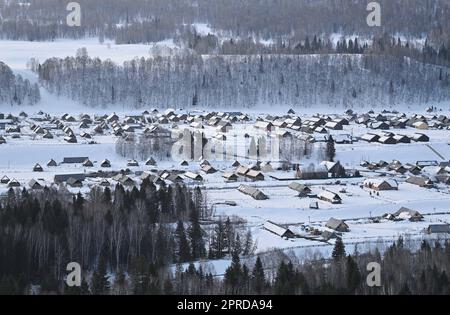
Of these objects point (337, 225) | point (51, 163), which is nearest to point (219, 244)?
point (337, 225)

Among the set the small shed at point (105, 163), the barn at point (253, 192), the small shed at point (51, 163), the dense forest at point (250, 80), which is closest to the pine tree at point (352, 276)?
the barn at point (253, 192)

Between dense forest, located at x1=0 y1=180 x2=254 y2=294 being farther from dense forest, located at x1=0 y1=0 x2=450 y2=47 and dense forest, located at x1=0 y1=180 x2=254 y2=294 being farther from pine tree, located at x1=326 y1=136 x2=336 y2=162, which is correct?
dense forest, located at x1=0 y1=0 x2=450 y2=47

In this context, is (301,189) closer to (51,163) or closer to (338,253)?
(338,253)

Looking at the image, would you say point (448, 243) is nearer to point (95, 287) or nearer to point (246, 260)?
point (246, 260)

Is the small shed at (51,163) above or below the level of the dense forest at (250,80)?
below

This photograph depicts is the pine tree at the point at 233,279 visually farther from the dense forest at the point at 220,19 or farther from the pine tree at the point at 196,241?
the dense forest at the point at 220,19

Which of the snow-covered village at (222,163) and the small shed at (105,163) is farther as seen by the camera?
the small shed at (105,163)
